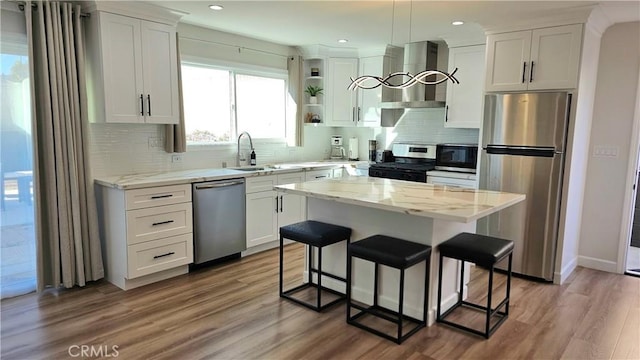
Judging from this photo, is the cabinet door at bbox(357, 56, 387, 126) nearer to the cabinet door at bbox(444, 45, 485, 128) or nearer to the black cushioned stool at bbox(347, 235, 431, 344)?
the cabinet door at bbox(444, 45, 485, 128)

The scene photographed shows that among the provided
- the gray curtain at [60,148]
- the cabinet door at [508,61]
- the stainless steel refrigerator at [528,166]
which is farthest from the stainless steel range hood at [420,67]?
the gray curtain at [60,148]

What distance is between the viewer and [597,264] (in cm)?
424

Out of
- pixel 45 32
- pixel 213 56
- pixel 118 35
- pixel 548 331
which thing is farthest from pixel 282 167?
pixel 548 331

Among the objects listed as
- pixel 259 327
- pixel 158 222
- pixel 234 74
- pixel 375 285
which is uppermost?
pixel 234 74

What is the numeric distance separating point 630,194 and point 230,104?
14.1 feet

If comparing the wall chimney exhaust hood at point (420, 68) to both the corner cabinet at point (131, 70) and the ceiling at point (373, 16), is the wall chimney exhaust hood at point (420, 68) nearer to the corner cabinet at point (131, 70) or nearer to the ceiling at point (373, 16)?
the ceiling at point (373, 16)

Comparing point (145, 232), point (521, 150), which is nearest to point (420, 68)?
point (521, 150)

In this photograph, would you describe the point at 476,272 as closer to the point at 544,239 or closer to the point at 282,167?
the point at 544,239

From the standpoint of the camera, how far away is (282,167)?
16.2ft

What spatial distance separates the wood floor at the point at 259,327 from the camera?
261 cm

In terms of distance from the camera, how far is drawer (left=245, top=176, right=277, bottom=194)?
4367 mm

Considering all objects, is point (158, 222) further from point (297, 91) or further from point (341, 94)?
point (341, 94)

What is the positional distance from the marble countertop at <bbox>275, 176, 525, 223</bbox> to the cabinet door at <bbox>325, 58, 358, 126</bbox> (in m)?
2.12

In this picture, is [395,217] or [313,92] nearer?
[395,217]
